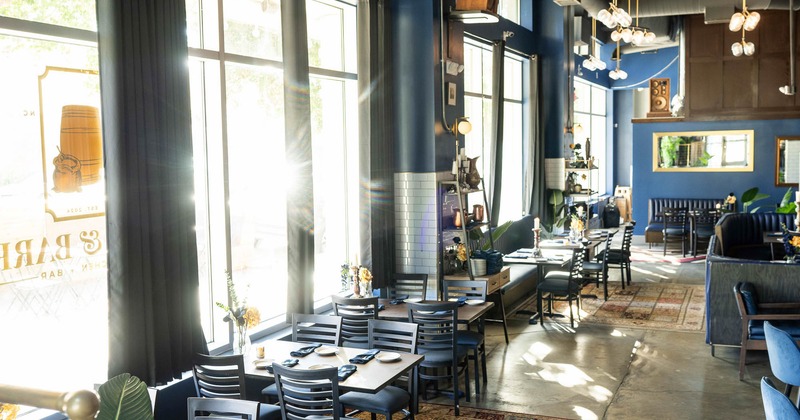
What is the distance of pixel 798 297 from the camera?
26.4 feet

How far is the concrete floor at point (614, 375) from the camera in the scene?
22.7ft

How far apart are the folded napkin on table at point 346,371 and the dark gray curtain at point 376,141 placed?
276 centimetres

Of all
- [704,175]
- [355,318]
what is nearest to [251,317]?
[355,318]

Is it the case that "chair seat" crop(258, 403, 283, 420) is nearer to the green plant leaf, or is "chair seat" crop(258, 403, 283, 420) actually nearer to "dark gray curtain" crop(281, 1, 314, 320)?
"dark gray curtain" crop(281, 1, 314, 320)

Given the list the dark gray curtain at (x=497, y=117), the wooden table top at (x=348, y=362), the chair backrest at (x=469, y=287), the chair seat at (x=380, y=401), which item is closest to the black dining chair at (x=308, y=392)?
the wooden table top at (x=348, y=362)

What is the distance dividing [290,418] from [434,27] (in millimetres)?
5118

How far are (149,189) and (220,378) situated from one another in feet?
4.47

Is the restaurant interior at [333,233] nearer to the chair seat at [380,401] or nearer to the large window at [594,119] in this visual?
the chair seat at [380,401]

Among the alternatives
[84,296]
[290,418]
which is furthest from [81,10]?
[290,418]

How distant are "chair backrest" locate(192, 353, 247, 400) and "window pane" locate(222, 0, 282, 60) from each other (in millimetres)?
2741

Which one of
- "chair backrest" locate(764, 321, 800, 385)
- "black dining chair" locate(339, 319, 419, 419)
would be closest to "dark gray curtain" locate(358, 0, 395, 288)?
"black dining chair" locate(339, 319, 419, 419)

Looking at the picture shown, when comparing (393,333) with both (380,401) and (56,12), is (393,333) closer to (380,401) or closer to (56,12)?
(380,401)

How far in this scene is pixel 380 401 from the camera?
565cm

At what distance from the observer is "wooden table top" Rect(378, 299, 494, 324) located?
7.32m
